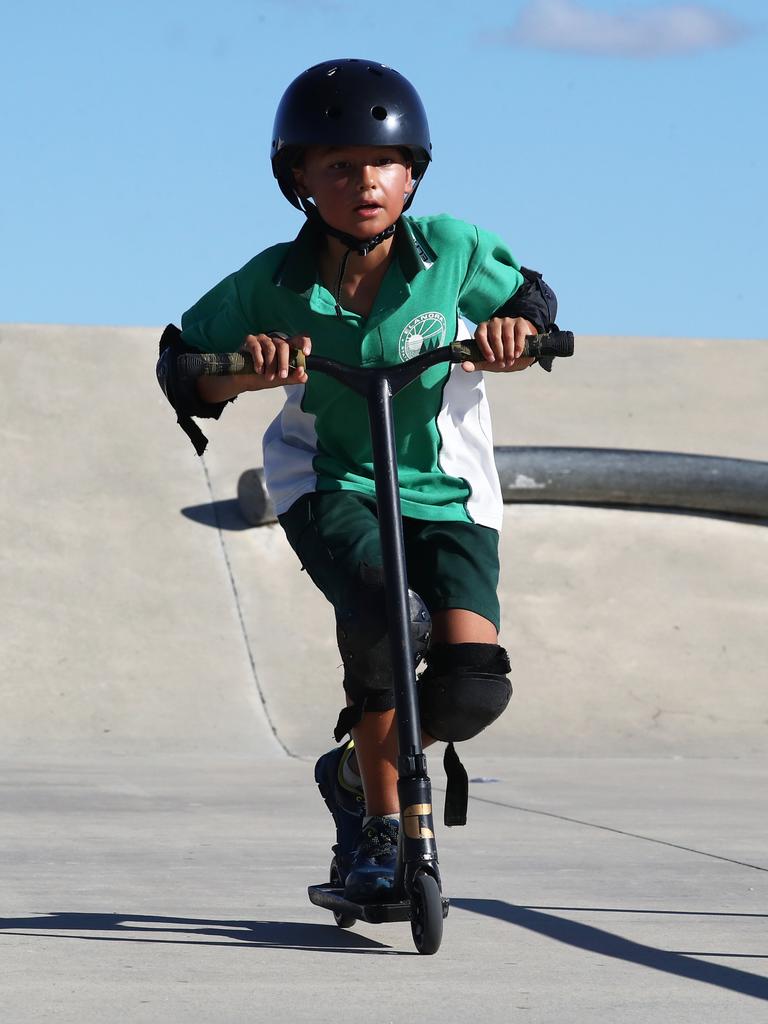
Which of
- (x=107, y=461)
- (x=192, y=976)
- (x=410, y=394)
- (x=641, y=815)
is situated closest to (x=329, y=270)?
(x=410, y=394)

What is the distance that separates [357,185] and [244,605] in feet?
21.1

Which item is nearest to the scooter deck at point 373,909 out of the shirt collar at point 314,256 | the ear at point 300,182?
the shirt collar at point 314,256

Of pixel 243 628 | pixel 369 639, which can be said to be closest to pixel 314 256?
pixel 369 639

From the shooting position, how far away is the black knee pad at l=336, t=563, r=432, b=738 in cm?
365

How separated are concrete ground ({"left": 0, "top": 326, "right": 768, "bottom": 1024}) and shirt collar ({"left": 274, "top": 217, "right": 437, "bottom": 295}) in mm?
1439

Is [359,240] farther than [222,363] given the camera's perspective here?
Yes

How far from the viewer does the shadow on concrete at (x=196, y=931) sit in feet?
11.9

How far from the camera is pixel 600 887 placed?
14.7 ft

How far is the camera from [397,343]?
388cm

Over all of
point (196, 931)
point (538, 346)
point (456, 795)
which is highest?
point (538, 346)

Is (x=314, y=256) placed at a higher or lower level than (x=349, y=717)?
higher

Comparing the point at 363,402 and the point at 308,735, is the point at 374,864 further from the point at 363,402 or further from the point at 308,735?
the point at 308,735

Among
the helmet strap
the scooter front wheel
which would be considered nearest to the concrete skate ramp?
the helmet strap

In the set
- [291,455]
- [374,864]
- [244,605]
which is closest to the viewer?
A: [374,864]
